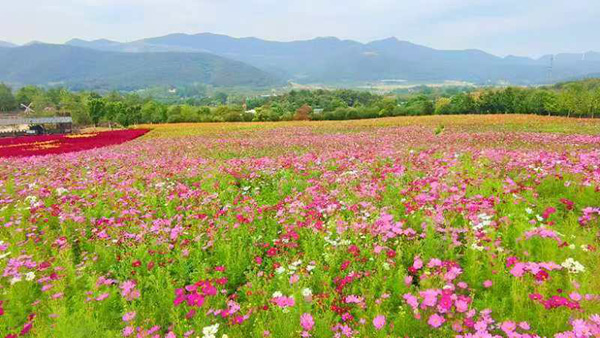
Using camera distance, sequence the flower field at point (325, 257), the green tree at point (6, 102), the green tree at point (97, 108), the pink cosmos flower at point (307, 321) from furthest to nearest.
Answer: the green tree at point (6, 102)
the green tree at point (97, 108)
the flower field at point (325, 257)
the pink cosmos flower at point (307, 321)

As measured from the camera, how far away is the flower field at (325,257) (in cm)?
371

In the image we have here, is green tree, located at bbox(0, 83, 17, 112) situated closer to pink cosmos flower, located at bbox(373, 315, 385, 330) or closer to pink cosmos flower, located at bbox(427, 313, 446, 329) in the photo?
pink cosmos flower, located at bbox(373, 315, 385, 330)

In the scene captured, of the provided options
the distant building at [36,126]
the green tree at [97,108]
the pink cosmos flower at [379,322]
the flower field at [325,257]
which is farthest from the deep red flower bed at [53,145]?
the green tree at [97,108]

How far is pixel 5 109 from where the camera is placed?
14812cm

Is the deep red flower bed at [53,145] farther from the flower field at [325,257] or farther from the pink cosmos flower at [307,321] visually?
the pink cosmos flower at [307,321]

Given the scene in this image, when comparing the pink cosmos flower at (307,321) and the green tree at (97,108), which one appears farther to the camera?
the green tree at (97,108)

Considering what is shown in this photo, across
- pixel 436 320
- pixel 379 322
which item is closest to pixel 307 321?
A: pixel 379 322

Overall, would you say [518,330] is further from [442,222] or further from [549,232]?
[442,222]

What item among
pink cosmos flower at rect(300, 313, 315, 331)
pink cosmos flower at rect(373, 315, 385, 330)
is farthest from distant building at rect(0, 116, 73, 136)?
pink cosmos flower at rect(373, 315, 385, 330)

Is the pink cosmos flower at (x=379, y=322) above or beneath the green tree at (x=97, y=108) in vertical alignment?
beneath

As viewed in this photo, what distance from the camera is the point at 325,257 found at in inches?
193

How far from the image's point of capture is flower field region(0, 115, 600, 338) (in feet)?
12.2

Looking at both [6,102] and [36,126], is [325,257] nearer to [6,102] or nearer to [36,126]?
[36,126]

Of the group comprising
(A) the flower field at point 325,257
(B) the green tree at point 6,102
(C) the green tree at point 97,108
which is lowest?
(A) the flower field at point 325,257
